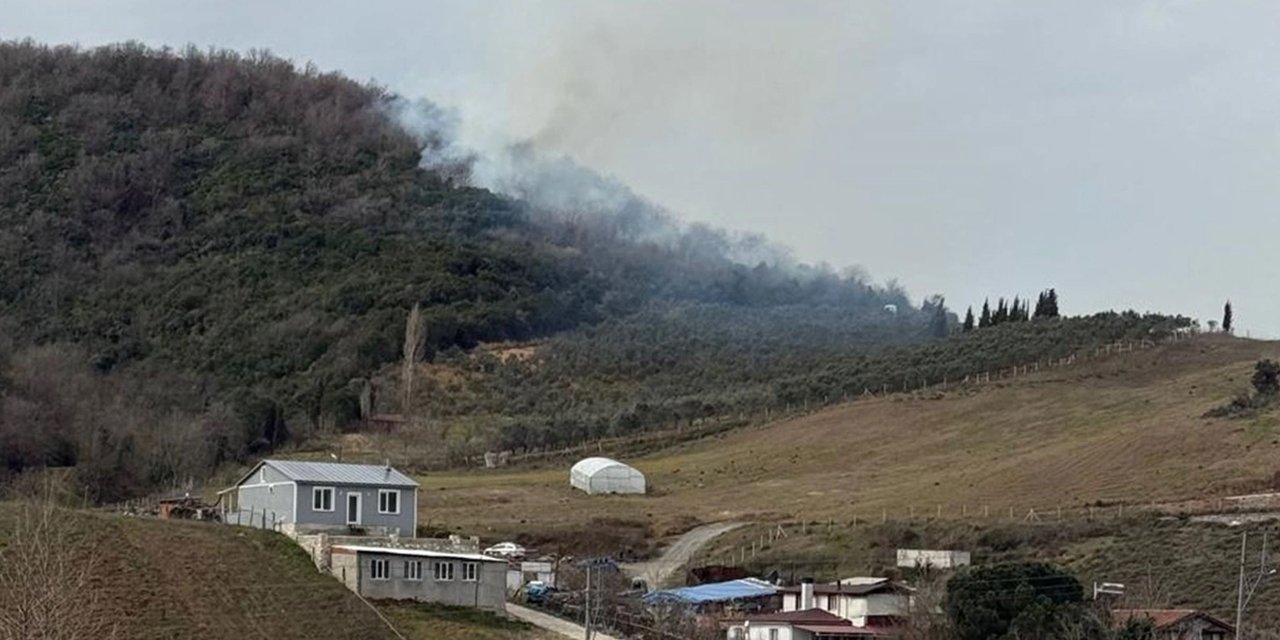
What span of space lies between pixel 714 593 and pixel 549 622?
28.7 ft

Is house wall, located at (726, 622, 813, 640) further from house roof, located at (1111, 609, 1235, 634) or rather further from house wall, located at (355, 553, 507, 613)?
house roof, located at (1111, 609, 1235, 634)

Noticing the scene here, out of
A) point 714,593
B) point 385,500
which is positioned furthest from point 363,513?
point 714,593

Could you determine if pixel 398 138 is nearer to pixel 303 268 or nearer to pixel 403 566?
pixel 303 268

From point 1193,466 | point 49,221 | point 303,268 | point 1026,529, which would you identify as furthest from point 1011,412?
point 49,221

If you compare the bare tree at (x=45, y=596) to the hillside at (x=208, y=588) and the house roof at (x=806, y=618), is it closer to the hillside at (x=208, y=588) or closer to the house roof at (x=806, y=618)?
the hillside at (x=208, y=588)

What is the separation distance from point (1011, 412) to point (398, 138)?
9827cm

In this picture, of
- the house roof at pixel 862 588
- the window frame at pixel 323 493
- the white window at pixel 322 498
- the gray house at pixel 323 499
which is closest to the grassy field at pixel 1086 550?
the house roof at pixel 862 588

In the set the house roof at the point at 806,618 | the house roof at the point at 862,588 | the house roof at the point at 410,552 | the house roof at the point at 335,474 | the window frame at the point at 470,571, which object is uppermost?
the house roof at the point at 335,474

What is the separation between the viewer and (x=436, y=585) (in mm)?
50969

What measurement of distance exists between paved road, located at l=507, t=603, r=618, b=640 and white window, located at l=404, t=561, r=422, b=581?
9.82 feet

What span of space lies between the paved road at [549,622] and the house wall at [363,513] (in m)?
5.11

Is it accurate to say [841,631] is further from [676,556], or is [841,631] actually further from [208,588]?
[208,588]

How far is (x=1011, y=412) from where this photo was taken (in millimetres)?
96750

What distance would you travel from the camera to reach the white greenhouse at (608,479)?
84.5m
